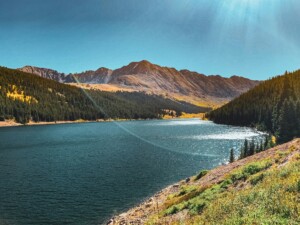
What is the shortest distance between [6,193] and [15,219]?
38.9 feet

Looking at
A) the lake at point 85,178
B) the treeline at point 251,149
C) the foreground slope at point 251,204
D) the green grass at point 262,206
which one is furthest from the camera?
the treeline at point 251,149

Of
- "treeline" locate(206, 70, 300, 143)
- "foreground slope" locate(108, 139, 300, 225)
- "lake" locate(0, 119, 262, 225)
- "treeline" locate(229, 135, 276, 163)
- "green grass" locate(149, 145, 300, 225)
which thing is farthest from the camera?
"treeline" locate(206, 70, 300, 143)

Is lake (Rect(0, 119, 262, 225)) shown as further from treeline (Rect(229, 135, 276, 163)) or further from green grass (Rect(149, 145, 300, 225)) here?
green grass (Rect(149, 145, 300, 225))

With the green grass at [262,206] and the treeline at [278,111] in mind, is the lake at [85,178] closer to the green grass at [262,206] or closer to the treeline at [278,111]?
the green grass at [262,206]

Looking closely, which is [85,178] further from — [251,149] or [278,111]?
[278,111]

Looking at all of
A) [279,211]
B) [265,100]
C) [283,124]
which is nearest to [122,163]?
[283,124]

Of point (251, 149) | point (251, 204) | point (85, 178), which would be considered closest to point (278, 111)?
point (251, 149)

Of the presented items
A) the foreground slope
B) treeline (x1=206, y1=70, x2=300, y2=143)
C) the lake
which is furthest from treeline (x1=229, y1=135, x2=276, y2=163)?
the foreground slope

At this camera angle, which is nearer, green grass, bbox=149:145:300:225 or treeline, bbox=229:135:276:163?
green grass, bbox=149:145:300:225

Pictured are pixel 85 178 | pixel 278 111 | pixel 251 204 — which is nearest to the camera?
pixel 251 204

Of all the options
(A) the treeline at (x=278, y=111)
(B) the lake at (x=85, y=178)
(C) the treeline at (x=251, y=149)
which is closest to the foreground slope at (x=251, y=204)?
(B) the lake at (x=85, y=178)

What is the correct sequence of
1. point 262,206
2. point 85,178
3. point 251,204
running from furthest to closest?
1. point 85,178
2. point 251,204
3. point 262,206

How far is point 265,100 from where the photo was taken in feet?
593

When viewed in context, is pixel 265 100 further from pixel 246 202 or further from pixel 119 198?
pixel 246 202
